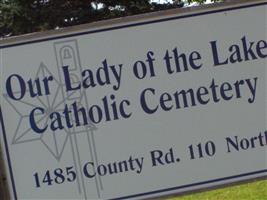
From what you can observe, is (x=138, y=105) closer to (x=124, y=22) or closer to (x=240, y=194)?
(x=124, y=22)

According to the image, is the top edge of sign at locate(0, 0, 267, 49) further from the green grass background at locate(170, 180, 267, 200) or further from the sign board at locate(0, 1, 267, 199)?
the green grass background at locate(170, 180, 267, 200)

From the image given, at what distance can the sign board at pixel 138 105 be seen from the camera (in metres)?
3.38

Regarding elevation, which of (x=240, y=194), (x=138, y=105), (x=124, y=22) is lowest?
(x=240, y=194)

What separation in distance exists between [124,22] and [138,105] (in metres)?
0.43

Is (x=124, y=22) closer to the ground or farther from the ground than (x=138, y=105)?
farther from the ground

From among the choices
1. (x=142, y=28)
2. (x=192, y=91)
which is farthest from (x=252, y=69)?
(x=142, y=28)

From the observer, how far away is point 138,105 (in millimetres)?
3461

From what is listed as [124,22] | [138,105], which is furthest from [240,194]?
[124,22]

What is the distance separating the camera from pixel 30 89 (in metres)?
3.37

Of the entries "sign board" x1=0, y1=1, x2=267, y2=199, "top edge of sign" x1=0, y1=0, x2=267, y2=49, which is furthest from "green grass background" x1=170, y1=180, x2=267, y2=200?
"top edge of sign" x1=0, y1=0, x2=267, y2=49

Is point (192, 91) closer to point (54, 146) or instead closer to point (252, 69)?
point (252, 69)

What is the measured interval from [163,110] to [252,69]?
1.73 feet

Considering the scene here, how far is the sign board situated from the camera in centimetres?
338

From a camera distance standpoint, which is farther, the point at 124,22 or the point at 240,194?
the point at 240,194
